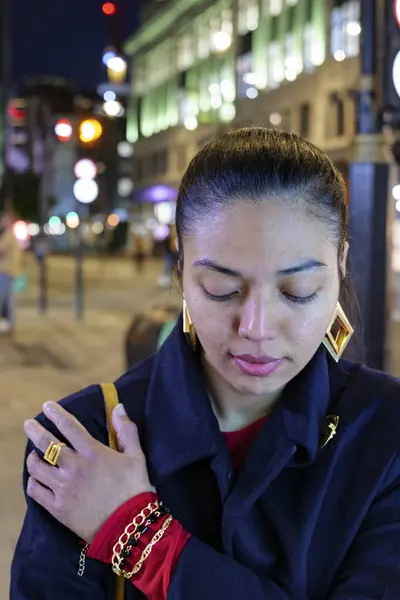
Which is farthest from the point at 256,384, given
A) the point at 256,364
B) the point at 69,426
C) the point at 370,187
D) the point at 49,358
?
the point at 49,358

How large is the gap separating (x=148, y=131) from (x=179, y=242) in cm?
5825

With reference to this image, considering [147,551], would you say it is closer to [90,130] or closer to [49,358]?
[49,358]

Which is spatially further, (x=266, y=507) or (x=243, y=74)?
(x=243, y=74)

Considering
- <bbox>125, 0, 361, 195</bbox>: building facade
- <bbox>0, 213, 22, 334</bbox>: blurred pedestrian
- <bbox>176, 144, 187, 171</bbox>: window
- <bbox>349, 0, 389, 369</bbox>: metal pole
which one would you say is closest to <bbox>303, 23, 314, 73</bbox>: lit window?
<bbox>125, 0, 361, 195</bbox>: building facade

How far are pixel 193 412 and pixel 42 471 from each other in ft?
1.05

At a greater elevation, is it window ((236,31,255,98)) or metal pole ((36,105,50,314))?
window ((236,31,255,98))

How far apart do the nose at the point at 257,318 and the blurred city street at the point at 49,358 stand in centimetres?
63

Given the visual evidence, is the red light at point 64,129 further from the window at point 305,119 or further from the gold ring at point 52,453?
the window at point 305,119

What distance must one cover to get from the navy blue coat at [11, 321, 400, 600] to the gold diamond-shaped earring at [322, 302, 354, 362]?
0.11m

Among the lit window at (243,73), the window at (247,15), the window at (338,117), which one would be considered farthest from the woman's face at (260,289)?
the window at (247,15)

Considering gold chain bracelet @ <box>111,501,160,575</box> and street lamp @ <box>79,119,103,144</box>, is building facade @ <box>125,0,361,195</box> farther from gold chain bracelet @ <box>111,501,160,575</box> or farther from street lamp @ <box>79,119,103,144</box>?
gold chain bracelet @ <box>111,501,160,575</box>

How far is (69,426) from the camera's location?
1642mm

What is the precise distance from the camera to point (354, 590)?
61.6 inches

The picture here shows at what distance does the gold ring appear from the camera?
162cm
